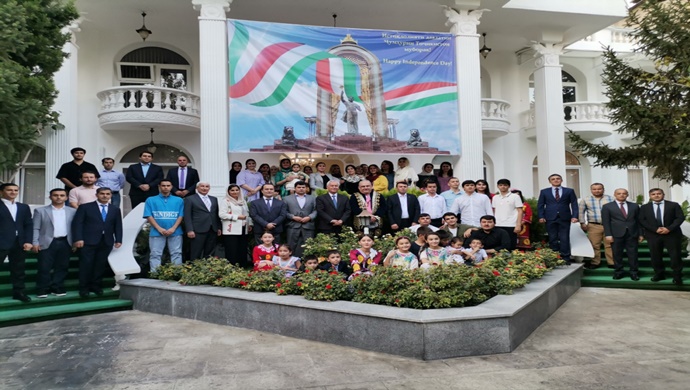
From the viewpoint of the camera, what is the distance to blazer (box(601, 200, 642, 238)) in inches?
338

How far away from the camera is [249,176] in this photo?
10250mm

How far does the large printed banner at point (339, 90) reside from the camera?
35.7 feet

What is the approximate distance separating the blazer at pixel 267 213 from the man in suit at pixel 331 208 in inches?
26.6

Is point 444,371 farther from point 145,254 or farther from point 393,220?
point 145,254

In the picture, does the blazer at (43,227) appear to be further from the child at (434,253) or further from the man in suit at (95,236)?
the child at (434,253)

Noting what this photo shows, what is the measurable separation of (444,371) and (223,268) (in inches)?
164

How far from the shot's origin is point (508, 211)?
8836 millimetres

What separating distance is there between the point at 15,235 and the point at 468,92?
10.5 meters

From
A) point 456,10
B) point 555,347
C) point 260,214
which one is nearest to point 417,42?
→ point 456,10

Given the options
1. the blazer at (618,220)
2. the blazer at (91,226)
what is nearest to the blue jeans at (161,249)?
the blazer at (91,226)

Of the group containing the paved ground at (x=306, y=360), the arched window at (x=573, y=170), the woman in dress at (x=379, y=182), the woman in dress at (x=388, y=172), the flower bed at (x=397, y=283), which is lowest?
the paved ground at (x=306, y=360)

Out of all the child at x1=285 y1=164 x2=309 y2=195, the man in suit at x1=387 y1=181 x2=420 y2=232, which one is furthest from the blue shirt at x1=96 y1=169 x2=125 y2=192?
the man in suit at x1=387 y1=181 x2=420 y2=232

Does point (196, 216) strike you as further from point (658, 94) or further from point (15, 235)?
point (658, 94)

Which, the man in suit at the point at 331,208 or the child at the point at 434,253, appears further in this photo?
the man in suit at the point at 331,208
